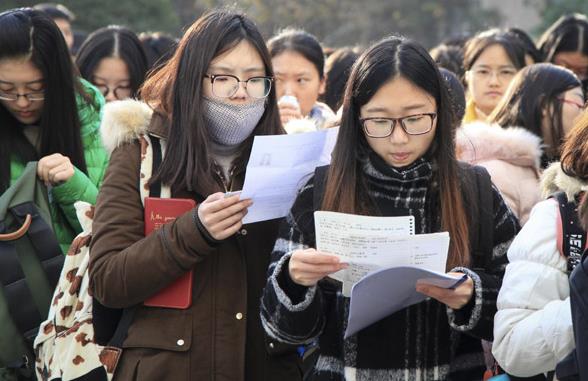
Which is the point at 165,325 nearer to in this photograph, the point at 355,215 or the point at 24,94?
the point at 355,215

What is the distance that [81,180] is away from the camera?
4117 mm

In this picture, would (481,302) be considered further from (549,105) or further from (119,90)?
(119,90)

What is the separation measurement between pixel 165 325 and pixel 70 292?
51cm

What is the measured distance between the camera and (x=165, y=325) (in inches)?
128

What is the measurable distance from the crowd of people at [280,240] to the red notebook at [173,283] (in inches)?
1.1

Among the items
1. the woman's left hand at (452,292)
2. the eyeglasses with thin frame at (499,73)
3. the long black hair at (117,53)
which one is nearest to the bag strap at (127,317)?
the woman's left hand at (452,292)

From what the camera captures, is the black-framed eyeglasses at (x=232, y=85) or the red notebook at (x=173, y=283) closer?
the red notebook at (x=173, y=283)

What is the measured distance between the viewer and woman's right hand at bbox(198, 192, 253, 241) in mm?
3092

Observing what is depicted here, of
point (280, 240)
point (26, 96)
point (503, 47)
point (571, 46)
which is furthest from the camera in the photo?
point (571, 46)

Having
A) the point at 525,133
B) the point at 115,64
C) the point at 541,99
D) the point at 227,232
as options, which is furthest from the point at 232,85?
the point at 115,64

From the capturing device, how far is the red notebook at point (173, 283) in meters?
3.25

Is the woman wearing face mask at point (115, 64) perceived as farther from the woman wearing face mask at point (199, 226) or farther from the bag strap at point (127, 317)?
the bag strap at point (127, 317)

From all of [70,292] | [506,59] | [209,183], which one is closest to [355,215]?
[209,183]

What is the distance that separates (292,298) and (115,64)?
3292 millimetres
